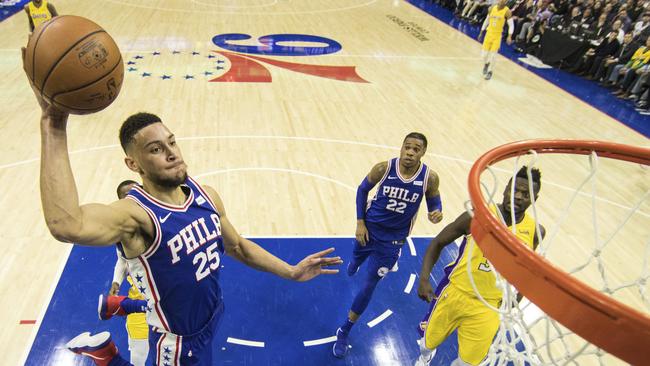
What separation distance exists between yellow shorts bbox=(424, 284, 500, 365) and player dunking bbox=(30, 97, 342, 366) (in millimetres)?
1540

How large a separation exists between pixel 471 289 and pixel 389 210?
931mm

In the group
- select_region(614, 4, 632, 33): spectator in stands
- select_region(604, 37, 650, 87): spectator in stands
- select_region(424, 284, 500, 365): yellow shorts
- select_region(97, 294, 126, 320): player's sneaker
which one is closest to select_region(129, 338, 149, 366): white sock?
select_region(97, 294, 126, 320): player's sneaker

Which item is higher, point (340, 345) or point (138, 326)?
point (138, 326)

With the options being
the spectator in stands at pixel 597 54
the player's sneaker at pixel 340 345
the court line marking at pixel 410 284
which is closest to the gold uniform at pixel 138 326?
the player's sneaker at pixel 340 345

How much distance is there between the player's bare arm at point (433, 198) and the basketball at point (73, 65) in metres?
2.45

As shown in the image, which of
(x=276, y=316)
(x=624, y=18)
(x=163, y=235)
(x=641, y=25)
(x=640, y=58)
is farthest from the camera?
(x=624, y=18)

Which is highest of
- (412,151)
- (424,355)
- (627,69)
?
(412,151)

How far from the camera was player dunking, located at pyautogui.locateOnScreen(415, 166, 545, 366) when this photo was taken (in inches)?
122

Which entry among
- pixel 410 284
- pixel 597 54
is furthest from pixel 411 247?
pixel 597 54

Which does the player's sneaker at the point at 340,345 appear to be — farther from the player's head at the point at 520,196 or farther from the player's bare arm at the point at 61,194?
the player's bare arm at the point at 61,194

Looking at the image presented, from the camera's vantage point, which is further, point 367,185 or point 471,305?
point 367,185

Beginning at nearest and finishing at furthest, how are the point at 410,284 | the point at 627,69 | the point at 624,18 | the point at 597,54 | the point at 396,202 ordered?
the point at 396,202 → the point at 410,284 → the point at 627,69 → the point at 624,18 → the point at 597,54

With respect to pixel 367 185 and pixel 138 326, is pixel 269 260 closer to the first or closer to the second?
pixel 138 326

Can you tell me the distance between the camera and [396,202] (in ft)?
12.3
